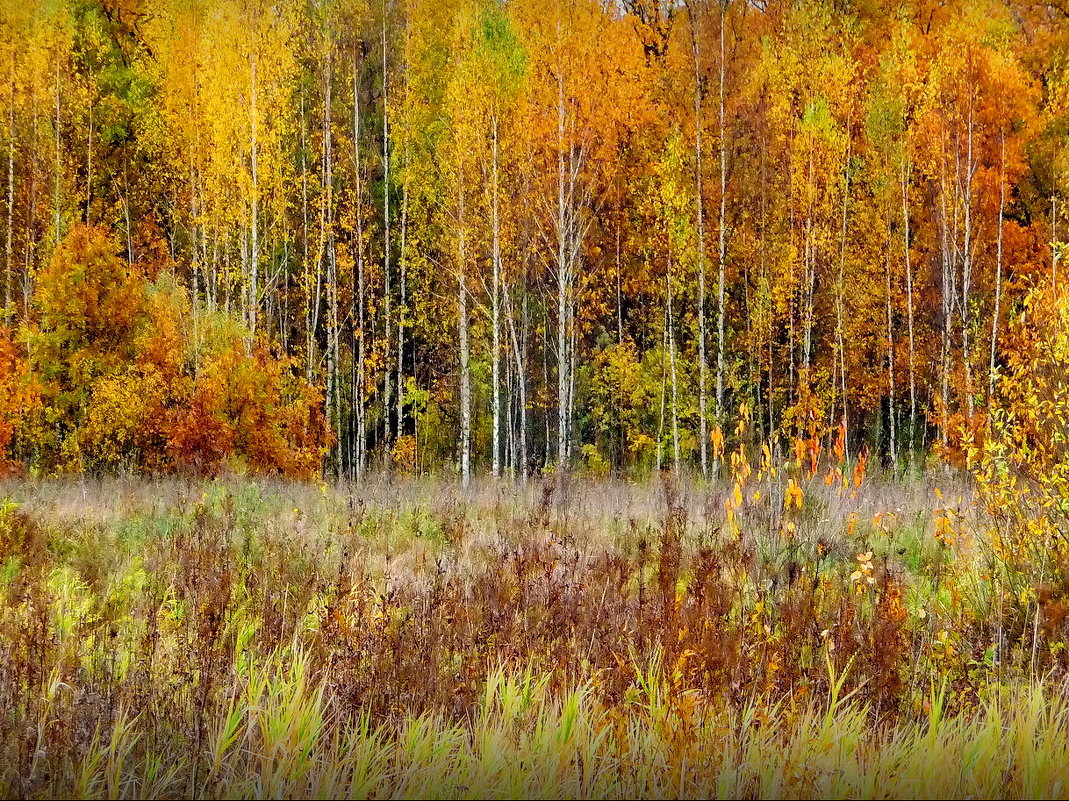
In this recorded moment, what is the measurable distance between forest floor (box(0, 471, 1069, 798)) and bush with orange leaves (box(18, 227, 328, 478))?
793 centimetres

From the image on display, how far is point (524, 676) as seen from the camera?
381cm

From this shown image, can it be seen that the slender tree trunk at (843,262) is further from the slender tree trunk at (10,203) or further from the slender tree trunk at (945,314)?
the slender tree trunk at (10,203)

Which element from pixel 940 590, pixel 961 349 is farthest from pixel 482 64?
pixel 940 590

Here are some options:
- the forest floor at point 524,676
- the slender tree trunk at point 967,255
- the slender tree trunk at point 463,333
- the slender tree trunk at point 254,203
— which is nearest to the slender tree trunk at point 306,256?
the slender tree trunk at point 254,203

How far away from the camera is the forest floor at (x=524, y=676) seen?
2.73m

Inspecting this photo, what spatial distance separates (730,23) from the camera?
2416 centimetres

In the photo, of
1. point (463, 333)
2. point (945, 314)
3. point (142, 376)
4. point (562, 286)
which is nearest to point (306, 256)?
point (463, 333)

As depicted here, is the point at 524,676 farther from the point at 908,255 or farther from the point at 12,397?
the point at 908,255

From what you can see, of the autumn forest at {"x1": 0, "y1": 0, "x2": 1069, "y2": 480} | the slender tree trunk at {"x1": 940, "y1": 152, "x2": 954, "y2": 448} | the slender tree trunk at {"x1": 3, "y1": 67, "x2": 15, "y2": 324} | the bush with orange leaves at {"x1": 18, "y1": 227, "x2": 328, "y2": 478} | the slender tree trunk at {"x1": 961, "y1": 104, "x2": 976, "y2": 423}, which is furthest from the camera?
the slender tree trunk at {"x1": 3, "y1": 67, "x2": 15, "y2": 324}

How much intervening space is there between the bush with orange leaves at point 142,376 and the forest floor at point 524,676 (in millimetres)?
7927

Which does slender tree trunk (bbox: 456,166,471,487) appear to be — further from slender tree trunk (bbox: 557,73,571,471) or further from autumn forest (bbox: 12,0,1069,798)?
slender tree trunk (bbox: 557,73,571,471)

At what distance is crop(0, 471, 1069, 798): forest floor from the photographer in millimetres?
2730

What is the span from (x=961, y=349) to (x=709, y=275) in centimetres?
527

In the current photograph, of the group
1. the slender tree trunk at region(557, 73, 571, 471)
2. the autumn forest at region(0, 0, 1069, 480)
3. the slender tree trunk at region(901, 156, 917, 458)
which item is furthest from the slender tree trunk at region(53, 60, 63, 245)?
the slender tree trunk at region(901, 156, 917, 458)
